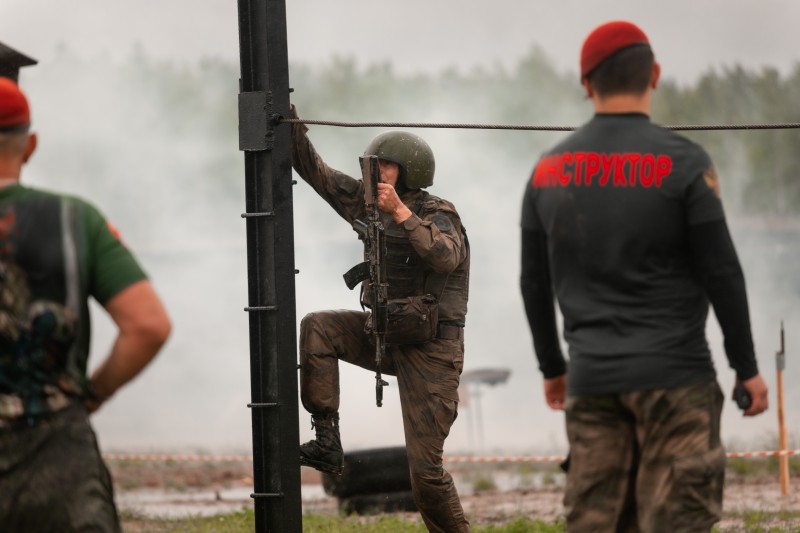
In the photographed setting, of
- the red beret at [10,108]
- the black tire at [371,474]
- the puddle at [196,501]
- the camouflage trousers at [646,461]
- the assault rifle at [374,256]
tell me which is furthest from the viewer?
the puddle at [196,501]

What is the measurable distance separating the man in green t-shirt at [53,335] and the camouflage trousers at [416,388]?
3033 mm

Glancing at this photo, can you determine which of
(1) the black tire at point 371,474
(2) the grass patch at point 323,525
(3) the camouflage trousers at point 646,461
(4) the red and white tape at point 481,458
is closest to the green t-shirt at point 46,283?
(3) the camouflage trousers at point 646,461

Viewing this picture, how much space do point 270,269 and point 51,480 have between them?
2789 millimetres

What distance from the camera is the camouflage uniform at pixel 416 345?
272 inches

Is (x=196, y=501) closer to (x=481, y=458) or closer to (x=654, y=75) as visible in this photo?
(x=481, y=458)

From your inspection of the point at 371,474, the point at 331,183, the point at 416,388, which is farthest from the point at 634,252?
the point at 371,474

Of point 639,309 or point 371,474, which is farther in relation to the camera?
point 371,474

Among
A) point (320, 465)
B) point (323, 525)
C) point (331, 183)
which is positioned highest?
point (331, 183)

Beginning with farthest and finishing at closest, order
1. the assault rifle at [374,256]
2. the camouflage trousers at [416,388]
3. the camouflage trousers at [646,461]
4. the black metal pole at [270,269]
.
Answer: the camouflage trousers at [416,388]
the assault rifle at [374,256]
the black metal pole at [270,269]
the camouflage trousers at [646,461]

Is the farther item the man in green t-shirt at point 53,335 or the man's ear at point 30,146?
the man's ear at point 30,146

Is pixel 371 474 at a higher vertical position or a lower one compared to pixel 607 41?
lower

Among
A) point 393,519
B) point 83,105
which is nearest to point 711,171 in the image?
point 393,519

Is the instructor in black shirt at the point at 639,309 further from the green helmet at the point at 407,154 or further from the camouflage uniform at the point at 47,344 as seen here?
the green helmet at the point at 407,154

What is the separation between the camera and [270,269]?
262 inches
